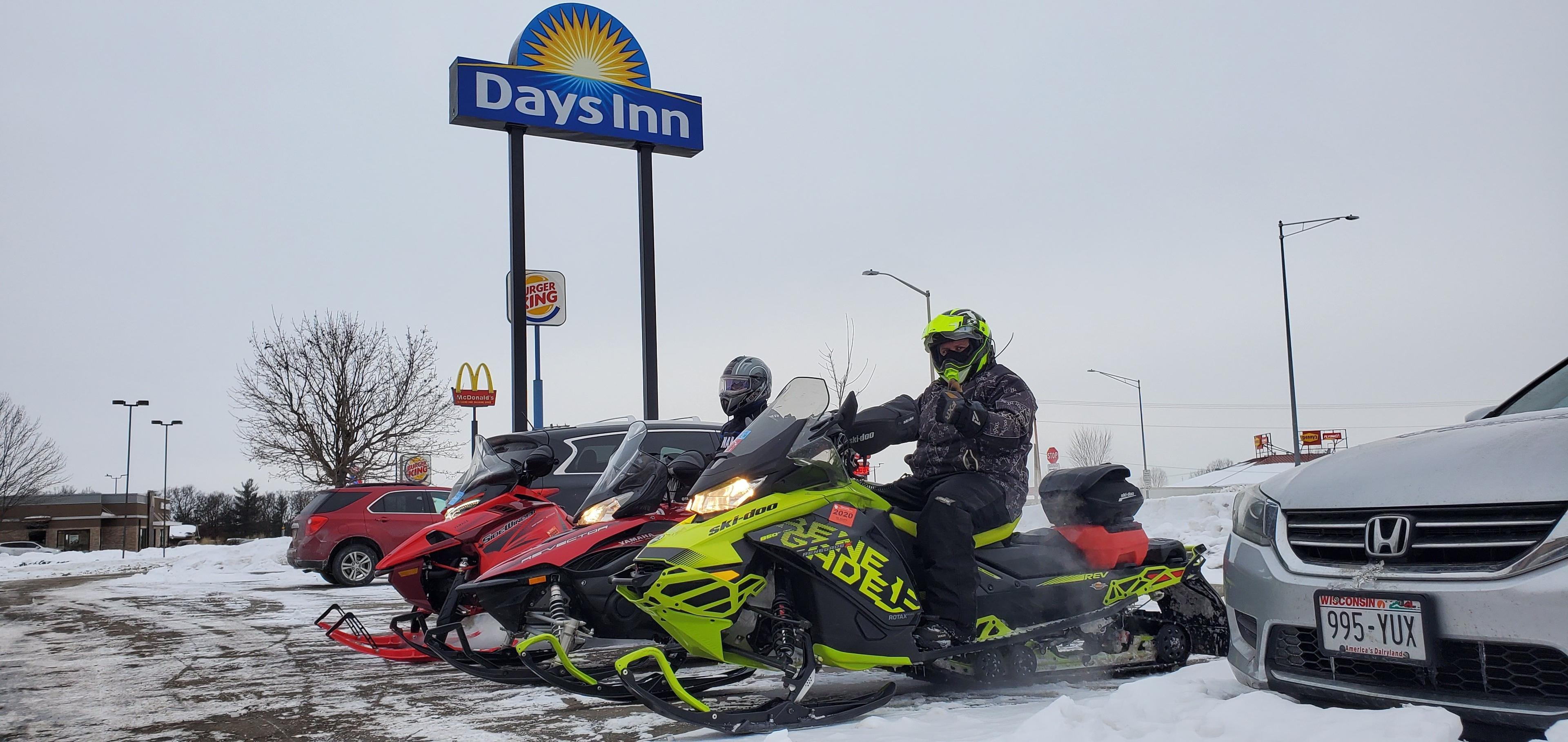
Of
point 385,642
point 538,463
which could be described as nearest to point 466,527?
point 538,463

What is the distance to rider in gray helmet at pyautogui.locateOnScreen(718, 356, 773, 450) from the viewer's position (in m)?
7.12

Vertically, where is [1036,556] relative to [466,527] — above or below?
below

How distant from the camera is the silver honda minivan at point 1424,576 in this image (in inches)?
114

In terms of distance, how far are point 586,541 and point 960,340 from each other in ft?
7.78

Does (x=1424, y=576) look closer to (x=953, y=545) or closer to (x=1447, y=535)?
(x=1447, y=535)

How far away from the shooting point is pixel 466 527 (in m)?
6.86

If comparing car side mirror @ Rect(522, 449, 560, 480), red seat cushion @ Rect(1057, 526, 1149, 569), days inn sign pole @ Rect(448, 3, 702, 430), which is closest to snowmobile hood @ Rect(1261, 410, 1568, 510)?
red seat cushion @ Rect(1057, 526, 1149, 569)

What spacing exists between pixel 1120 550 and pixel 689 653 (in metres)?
2.45

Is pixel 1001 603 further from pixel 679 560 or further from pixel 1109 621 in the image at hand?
pixel 679 560

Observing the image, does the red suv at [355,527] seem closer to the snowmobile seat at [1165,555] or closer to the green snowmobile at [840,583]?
the green snowmobile at [840,583]

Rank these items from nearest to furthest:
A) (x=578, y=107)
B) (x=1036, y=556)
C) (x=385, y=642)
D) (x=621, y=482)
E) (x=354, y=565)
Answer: (x=1036, y=556) < (x=621, y=482) < (x=385, y=642) < (x=354, y=565) < (x=578, y=107)

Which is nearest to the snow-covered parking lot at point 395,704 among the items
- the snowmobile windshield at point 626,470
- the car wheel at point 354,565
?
the snowmobile windshield at point 626,470

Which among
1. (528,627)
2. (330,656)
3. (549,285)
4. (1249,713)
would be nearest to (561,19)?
(549,285)

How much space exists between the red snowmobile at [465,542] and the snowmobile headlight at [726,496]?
215 centimetres
